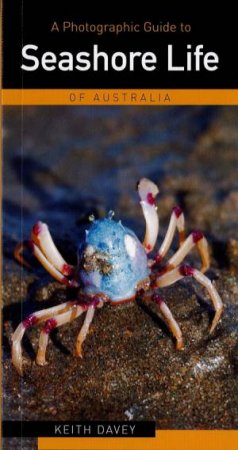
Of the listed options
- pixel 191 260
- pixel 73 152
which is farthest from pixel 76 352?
pixel 73 152

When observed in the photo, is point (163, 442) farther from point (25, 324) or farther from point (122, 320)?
point (25, 324)

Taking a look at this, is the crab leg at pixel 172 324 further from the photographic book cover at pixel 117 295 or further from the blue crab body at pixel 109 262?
the blue crab body at pixel 109 262

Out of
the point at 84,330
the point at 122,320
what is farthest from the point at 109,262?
the point at 84,330

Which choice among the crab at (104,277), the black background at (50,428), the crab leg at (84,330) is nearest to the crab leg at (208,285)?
the crab at (104,277)

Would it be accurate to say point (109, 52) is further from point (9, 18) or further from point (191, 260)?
point (191, 260)

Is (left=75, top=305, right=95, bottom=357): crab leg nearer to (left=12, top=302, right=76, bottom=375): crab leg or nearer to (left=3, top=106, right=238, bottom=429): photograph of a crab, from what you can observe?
(left=3, top=106, right=238, bottom=429): photograph of a crab

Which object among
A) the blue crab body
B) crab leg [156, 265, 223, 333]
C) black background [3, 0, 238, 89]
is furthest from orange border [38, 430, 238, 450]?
black background [3, 0, 238, 89]
